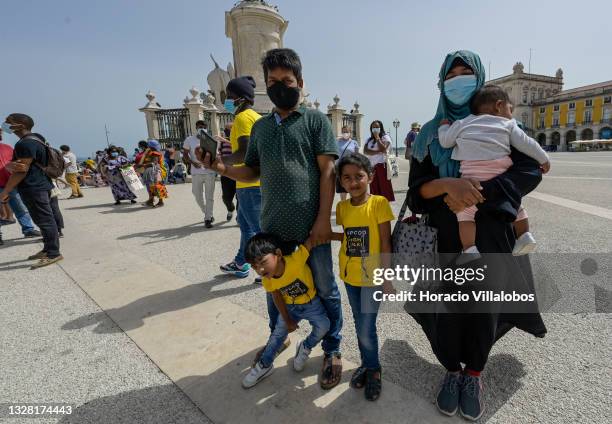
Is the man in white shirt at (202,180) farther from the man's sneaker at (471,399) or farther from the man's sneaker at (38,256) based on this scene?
the man's sneaker at (471,399)

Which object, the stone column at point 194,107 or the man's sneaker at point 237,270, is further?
the stone column at point 194,107

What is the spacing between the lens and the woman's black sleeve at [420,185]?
5.67 ft

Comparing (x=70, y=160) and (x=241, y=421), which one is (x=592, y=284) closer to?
(x=241, y=421)

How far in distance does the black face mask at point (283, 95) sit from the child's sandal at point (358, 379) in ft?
5.47

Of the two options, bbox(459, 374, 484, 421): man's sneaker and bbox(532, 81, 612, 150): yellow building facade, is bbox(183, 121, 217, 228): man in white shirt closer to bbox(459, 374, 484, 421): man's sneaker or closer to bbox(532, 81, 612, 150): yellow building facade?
bbox(459, 374, 484, 421): man's sneaker

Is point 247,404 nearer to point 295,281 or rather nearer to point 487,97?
point 295,281

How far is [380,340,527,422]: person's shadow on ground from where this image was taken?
69.1 inches

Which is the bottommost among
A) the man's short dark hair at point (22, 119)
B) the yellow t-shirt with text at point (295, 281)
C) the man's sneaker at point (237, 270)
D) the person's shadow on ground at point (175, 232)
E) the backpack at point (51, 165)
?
the man's sneaker at point (237, 270)

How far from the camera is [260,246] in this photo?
171cm

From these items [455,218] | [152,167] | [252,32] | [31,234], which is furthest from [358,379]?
[252,32]

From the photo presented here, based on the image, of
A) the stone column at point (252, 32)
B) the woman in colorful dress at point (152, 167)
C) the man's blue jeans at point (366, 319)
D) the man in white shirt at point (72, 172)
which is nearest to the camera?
the man's blue jeans at point (366, 319)

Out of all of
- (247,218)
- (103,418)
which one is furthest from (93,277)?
(103,418)

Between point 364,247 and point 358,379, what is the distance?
827mm

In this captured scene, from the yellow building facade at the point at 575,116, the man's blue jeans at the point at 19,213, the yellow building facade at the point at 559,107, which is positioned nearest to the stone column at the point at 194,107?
the man's blue jeans at the point at 19,213
